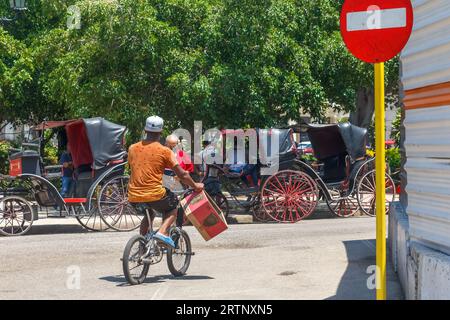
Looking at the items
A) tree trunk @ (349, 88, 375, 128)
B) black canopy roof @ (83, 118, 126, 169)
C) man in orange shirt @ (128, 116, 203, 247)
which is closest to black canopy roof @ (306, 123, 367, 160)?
black canopy roof @ (83, 118, 126, 169)

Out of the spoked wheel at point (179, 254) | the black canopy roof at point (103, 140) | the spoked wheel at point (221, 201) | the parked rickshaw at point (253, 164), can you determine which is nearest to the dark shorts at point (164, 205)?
the spoked wheel at point (179, 254)

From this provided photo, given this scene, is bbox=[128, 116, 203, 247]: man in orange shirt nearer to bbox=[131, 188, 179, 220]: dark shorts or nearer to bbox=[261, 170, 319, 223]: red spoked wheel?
bbox=[131, 188, 179, 220]: dark shorts

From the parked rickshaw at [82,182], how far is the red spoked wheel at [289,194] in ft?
8.78

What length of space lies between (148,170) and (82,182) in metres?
6.79

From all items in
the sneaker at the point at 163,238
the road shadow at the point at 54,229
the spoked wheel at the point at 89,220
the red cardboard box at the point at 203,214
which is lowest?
the road shadow at the point at 54,229

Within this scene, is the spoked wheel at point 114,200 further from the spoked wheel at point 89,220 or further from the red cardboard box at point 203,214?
the red cardboard box at point 203,214

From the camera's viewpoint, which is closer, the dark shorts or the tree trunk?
the dark shorts

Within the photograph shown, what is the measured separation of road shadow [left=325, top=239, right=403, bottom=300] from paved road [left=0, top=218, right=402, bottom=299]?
10mm

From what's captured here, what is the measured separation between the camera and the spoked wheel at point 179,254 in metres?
10.2

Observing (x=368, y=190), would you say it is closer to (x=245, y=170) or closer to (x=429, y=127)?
(x=245, y=170)

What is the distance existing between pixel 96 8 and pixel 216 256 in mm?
9669

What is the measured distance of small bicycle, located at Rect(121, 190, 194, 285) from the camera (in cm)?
959
